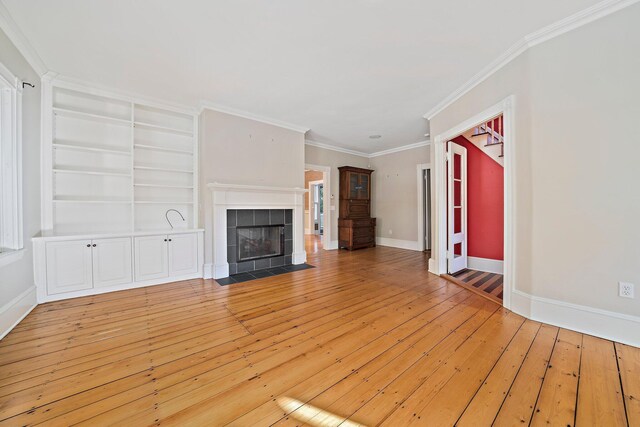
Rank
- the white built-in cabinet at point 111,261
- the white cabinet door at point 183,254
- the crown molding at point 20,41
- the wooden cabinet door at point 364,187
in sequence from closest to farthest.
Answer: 1. the crown molding at point 20,41
2. the white built-in cabinet at point 111,261
3. the white cabinet door at point 183,254
4. the wooden cabinet door at point 364,187

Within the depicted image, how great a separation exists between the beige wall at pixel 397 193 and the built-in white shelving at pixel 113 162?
15.8ft

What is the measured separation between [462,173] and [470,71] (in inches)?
72.8

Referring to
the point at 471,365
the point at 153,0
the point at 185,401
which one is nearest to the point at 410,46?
the point at 153,0

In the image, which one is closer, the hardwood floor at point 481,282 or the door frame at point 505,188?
the door frame at point 505,188

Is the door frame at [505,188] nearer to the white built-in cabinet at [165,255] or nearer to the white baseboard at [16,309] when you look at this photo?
the white built-in cabinet at [165,255]

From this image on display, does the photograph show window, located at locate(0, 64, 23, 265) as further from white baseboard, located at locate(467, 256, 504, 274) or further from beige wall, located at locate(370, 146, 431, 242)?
beige wall, located at locate(370, 146, 431, 242)

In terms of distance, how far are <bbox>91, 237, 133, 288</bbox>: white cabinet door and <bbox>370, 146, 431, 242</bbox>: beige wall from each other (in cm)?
570

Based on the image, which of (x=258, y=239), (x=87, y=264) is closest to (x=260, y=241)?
(x=258, y=239)

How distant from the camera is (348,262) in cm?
495

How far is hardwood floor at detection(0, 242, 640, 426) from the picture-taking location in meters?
1.32

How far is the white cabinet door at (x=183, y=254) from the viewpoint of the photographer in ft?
12.0

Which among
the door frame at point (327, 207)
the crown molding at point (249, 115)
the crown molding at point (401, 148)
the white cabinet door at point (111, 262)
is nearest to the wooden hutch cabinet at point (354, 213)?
the door frame at point (327, 207)

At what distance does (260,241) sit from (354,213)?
2.94 meters

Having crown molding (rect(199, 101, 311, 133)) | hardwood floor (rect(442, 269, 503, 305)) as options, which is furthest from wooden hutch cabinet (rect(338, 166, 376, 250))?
hardwood floor (rect(442, 269, 503, 305))
